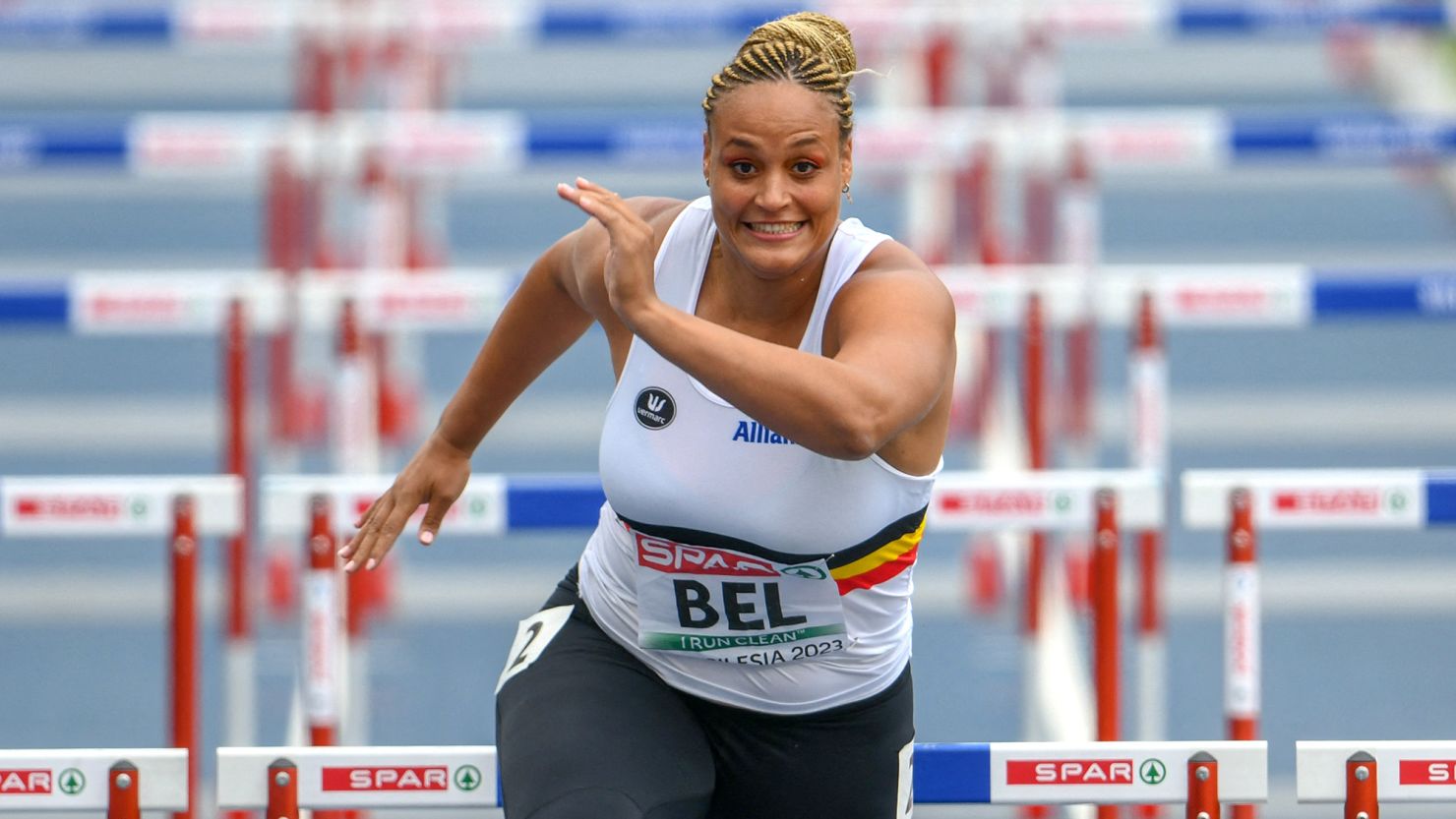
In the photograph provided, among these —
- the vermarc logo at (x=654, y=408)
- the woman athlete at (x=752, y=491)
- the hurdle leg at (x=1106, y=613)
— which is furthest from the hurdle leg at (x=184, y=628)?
the hurdle leg at (x=1106, y=613)

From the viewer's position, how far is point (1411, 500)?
3.43 m

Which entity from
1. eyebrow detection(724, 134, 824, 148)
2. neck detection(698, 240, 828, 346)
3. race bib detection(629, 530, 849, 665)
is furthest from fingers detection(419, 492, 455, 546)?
eyebrow detection(724, 134, 824, 148)

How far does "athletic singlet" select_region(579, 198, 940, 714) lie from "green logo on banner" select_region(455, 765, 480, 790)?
30 cm

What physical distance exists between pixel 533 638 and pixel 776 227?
0.67m

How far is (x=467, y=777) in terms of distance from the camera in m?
2.96

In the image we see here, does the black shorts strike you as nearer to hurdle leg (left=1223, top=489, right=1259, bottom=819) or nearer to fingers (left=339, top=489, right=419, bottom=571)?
fingers (left=339, top=489, right=419, bottom=571)

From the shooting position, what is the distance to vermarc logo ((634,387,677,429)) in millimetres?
2639

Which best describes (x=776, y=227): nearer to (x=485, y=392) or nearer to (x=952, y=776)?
(x=485, y=392)

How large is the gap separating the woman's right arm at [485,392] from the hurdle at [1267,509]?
→ 1037mm

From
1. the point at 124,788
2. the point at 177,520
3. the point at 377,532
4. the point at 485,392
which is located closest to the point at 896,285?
the point at 485,392

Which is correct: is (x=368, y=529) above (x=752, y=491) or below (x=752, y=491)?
below

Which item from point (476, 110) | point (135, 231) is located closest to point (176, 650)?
point (135, 231)

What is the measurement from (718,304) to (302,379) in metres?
5.19

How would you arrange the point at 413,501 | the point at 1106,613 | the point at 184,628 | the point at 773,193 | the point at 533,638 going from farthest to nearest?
the point at 1106,613
the point at 184,628
the point at 413,501
the point at 533,638
the point at 773,193
